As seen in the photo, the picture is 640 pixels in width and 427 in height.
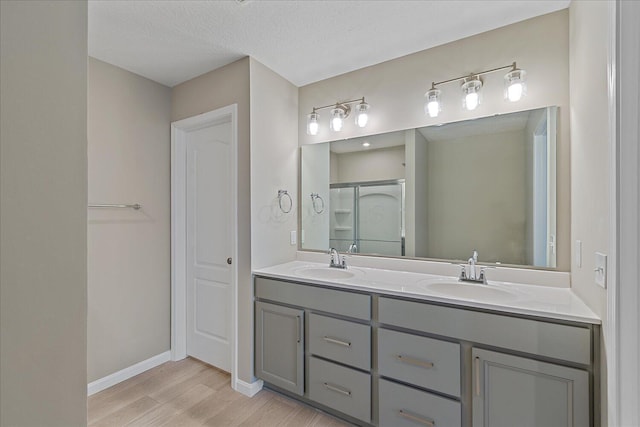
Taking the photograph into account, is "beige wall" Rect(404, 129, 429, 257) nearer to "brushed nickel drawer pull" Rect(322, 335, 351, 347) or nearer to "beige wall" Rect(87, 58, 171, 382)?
"brushed nickel drawer pull" Rect(322, 335, 351, 347)

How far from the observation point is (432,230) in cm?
210

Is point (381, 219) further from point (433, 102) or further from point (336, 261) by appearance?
point (433, 102)

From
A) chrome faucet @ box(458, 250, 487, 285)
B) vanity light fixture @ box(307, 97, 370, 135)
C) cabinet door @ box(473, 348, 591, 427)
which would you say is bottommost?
cabinet door @ box(473, 348, 591, 427)

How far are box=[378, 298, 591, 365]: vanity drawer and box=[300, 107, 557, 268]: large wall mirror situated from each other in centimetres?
60

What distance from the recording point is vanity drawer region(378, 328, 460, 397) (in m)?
1.46

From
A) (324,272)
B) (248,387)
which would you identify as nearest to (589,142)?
(324,272)

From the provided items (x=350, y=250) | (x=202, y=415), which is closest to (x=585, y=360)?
(x=350, y=250)

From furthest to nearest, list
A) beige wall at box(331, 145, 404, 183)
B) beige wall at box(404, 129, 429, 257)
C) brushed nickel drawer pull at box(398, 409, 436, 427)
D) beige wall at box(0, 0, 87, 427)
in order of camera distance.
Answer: beige wall at box(331, 145, 404, 183) < beige wall at box(404, 129, 429, 257) < brushed nickel drawer pull at box(398, 409, 436, 427) < beige wall at box(0, 0, 87, 427)

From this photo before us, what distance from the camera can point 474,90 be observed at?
188 cm

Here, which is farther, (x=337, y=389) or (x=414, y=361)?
(x=337, y=389)

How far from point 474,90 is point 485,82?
4.5 inches

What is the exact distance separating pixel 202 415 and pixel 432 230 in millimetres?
2000

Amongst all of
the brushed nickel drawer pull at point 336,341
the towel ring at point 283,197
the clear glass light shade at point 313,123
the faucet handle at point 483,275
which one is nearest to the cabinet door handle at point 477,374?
the faucet handle at point 483,275

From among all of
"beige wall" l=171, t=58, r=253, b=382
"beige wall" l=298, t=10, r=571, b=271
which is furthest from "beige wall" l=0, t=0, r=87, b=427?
"beige wall" l=298, t=10, r=571, b=271
